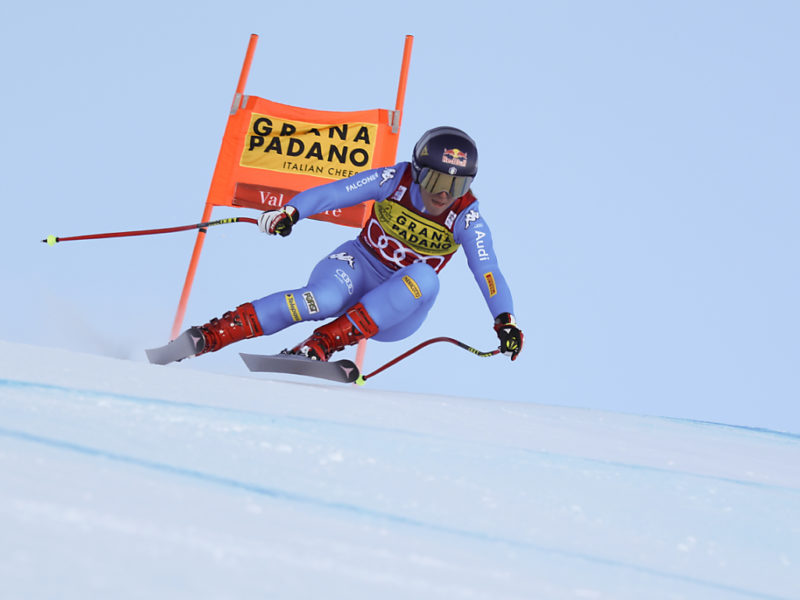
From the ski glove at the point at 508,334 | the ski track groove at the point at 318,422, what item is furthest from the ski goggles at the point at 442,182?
the ski track groove at the point at 318,422

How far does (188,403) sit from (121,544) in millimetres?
487

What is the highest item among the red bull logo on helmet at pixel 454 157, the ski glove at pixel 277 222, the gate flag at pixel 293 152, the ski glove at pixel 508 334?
the gate flag at pixel 293 152

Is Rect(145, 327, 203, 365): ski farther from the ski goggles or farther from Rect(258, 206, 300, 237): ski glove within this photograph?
the ski goggles

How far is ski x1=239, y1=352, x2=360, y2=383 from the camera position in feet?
7.63

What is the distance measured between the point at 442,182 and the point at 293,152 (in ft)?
4.92

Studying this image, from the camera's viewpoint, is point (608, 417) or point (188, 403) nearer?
point (188, 403)

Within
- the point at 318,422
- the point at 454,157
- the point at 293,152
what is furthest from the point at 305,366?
the point at 293,152

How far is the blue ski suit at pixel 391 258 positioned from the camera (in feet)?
8.45

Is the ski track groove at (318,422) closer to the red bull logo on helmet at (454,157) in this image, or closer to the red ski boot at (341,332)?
the red ski boot at (341,332)

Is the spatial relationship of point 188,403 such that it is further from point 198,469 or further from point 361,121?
point 361,121

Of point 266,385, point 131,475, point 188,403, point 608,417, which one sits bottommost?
point 131,475

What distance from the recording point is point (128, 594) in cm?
68

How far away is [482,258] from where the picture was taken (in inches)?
107

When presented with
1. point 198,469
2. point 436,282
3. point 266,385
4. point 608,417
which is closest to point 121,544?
point 198,469
